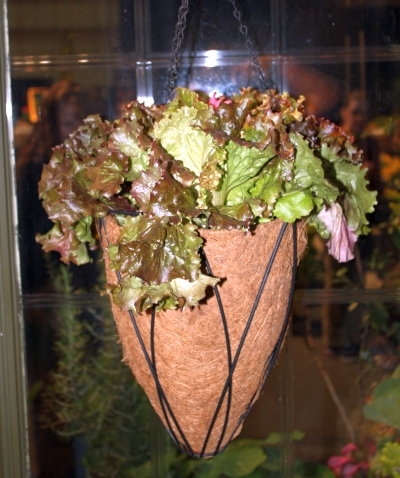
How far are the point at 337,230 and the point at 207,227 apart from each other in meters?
0.21

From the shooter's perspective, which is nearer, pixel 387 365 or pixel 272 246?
pixel 272 246

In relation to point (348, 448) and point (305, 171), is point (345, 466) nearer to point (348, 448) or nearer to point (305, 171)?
point (348, 448)

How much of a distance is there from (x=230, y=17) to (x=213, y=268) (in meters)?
0.66

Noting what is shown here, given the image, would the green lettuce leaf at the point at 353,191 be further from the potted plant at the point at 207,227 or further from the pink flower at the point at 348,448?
the pink flower at the point at 348,448

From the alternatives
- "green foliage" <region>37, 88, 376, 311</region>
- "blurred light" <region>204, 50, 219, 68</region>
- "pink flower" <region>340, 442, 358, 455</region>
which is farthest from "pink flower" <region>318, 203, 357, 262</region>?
"pink flower" <region>340, 442, 358, 455</region>

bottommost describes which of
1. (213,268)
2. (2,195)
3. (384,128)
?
(213,268)

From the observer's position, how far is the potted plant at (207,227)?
1.95ft

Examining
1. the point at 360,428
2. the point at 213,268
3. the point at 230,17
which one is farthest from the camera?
the point at 360,428

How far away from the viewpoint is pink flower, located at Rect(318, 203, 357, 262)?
0.73 meters

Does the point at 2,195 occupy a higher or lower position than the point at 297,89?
lower

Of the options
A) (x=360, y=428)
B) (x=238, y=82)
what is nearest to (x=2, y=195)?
(x=238, y=82)

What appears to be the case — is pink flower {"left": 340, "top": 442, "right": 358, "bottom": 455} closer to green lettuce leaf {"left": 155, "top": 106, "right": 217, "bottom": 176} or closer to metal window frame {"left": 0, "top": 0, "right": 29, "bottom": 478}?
metal window frame {"left": 0, "top": 0, "right": 29, "bottom": 478}

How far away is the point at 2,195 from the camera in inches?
42.5

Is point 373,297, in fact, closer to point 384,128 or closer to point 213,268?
point 384,128
